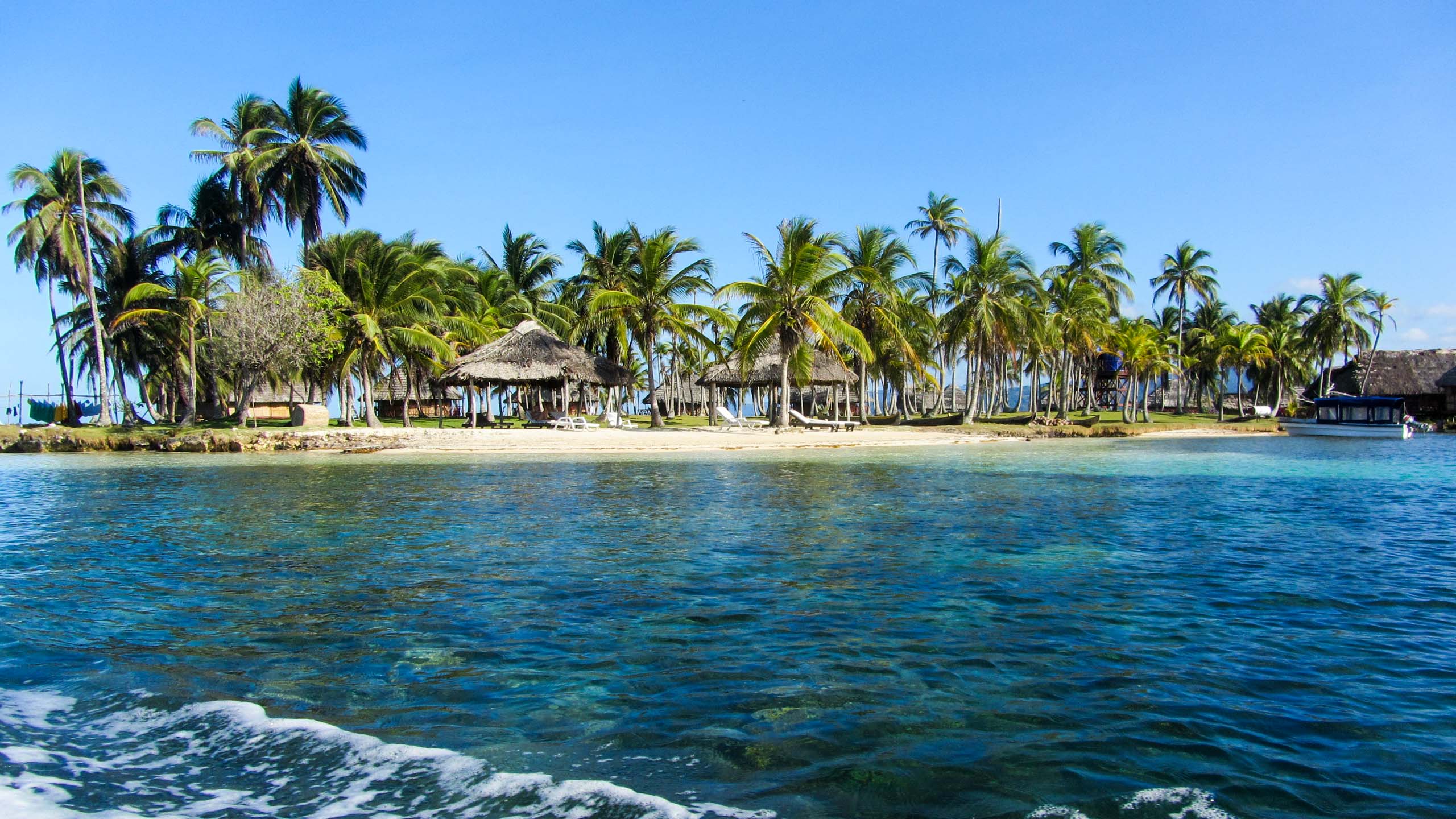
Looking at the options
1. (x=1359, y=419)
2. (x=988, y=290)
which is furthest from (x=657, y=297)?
(x=1359, y=419)

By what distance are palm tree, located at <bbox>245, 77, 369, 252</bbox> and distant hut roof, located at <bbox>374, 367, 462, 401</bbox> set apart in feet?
32.5

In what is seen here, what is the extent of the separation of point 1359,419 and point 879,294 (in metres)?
22.1

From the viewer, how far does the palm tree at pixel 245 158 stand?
2914 centimetres

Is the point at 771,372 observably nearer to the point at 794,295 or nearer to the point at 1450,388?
the point at 794,295

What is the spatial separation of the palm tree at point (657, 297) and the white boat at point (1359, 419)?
28.0m

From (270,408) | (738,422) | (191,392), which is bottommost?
(738,422)

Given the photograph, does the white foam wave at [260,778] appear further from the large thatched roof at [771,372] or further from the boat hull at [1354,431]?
the boat hull at [1354,431]

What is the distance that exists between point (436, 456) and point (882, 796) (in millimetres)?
20333

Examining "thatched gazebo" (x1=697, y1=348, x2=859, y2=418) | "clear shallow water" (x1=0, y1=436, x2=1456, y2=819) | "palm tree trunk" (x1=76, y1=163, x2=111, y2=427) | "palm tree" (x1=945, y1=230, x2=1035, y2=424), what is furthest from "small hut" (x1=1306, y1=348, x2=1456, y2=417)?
"palm tree trunk" (x1=76, y1=163, x2=111, y2=427)

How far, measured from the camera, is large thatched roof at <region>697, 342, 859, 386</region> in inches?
1369

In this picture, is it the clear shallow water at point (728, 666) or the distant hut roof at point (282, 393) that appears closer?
the clear shallow water at point (728, 666)

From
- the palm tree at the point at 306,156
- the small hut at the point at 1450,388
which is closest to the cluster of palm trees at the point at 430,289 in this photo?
the palm tree at the point at 306,156

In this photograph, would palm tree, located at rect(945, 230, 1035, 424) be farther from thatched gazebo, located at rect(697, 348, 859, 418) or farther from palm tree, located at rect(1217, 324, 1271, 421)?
palm tree, located at rect(1217, 324, 1271, 421)

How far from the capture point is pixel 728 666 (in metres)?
4.27
